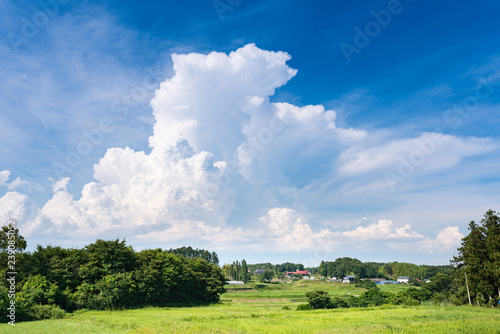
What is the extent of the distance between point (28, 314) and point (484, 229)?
220ft

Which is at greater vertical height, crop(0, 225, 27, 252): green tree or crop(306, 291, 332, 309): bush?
crop(0, 225, 27, 252): green tree

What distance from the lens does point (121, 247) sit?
53594 mm

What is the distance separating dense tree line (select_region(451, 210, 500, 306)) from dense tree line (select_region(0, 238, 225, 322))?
5098 cm

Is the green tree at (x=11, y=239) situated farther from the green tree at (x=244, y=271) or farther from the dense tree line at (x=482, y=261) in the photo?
the green tree at (x=244, y=271)

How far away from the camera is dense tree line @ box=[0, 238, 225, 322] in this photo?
39812 mm

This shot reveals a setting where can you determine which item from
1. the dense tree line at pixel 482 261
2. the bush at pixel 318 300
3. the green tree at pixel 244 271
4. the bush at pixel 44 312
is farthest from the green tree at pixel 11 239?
the green tree at pixel 244 271

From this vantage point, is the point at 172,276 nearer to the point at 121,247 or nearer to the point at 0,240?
the point at 121,247

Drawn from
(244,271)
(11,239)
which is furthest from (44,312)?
(244,271)

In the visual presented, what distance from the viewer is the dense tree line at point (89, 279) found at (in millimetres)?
39812

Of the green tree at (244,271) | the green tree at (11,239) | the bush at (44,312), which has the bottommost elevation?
the green tree at (244,271)

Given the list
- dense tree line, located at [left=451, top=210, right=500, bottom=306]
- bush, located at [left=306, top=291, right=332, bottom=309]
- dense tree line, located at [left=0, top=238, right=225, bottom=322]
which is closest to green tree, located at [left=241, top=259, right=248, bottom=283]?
bush, located at [left=306, top=291, right=332, bottom=309]

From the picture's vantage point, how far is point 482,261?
175 feet

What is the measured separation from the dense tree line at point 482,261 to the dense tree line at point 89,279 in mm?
50983

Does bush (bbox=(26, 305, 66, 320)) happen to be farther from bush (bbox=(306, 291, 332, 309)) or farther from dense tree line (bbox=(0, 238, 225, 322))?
bush (bbox=(306, 291, 332, 309))
